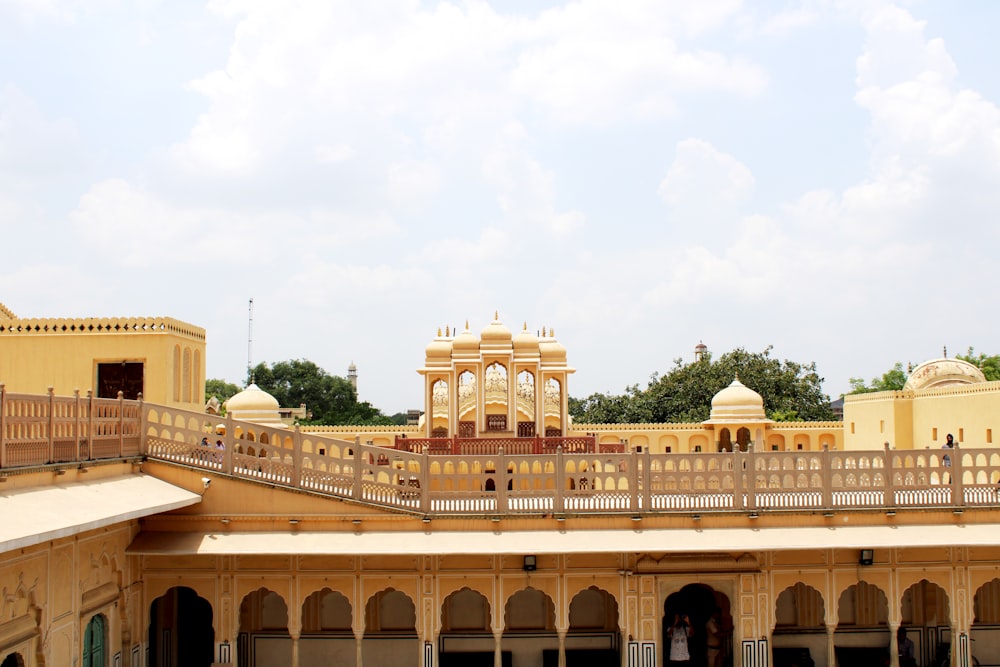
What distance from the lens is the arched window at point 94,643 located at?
39.3ft

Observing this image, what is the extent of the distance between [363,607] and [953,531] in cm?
847

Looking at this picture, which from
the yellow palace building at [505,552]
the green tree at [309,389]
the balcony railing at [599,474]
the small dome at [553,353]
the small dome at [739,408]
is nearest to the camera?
the yellow palace building at [505,552]

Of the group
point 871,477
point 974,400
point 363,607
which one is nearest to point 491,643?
point 363,607

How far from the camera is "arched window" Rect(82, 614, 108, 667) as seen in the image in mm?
11977

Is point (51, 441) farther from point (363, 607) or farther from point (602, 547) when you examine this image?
point (602, 547)

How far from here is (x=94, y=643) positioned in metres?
12.2

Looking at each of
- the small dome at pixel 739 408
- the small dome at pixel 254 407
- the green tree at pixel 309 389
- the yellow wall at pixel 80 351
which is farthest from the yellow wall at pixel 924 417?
the green tree at pixel 309 389

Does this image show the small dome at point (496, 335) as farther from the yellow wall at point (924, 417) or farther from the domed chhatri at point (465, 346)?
the yellow wall at point (924, 417)

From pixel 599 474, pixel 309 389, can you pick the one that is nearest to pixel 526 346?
pixel 599 474

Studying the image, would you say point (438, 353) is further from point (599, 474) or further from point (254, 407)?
point (599, 474)

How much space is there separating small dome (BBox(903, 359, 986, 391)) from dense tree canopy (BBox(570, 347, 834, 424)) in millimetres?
12390

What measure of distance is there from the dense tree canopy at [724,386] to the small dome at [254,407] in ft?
70.2

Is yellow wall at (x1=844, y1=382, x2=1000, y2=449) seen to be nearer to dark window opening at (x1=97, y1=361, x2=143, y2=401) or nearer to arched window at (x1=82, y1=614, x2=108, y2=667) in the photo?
dark window opening at (x1=97, y1=361, x2=143, y2=401)

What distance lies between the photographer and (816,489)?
13.8m
